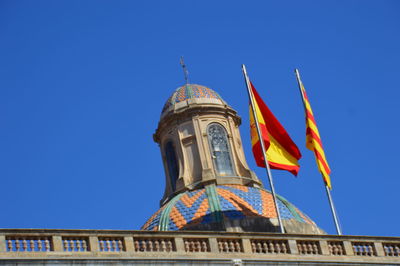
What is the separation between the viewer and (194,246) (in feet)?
78.2

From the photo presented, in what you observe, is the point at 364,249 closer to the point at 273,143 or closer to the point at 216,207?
the point at 273,143

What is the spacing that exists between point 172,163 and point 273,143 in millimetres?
8780

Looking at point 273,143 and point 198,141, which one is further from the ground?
point 198,141

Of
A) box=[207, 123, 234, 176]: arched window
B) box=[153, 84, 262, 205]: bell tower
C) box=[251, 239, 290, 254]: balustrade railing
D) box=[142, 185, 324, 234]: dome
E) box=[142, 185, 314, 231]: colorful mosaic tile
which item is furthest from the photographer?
box=[207, 123, 234, 176]: arched window

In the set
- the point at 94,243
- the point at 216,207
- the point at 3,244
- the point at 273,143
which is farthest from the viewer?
the point at 216,207

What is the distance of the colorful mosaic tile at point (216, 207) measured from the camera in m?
32.7

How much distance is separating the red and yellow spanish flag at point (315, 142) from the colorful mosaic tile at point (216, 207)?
309cm

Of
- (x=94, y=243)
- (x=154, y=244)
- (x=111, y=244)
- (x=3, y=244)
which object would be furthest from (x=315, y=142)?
(x=3, y=244)

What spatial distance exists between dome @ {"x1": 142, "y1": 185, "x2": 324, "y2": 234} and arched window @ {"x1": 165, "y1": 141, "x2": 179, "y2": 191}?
8.60 feet

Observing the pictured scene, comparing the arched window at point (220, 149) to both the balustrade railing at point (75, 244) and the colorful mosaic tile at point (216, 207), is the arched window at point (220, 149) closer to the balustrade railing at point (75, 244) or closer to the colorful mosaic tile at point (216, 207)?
the colorful mosaic tile at point (216, 207)

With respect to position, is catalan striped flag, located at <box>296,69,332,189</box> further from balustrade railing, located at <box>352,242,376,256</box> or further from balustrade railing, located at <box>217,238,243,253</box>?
balustrade railing, located at <box>217,238,243,253</box>

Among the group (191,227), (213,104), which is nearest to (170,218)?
(191,227)

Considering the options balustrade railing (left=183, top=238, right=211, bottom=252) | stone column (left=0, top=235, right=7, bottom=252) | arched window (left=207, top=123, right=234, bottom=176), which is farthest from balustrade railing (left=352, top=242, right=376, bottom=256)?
arched window (left=207, top=123, right=234, bottom=176)

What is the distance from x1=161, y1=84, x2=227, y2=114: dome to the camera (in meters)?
38.6
